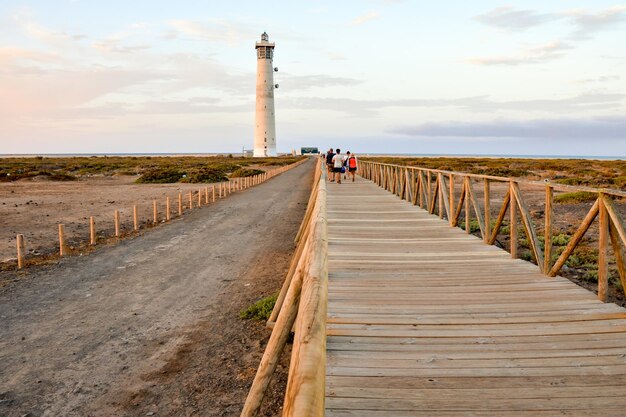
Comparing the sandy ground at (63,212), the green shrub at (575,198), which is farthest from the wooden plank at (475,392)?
the green shrub at (575,198)

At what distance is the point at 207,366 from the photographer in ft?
21.6

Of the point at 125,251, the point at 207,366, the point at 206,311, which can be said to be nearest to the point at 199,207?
the point at 125,251

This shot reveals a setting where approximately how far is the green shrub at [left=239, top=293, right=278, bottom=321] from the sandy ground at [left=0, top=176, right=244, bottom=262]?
8.62 meters

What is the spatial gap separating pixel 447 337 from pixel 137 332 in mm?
5254

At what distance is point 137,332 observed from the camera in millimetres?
7824

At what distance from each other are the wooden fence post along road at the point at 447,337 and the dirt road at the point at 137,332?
139 centimetres

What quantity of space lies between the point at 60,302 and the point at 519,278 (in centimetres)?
810

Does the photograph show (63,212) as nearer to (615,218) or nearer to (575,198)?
(615,218)

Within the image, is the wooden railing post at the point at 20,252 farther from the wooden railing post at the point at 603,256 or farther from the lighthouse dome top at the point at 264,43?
the lighthouse dome top at the point at 264,43

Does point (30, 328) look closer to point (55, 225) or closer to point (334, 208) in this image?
point (334, 208)

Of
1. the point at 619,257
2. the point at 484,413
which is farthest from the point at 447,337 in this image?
the point at 619,257

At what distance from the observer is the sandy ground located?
53.8 ft

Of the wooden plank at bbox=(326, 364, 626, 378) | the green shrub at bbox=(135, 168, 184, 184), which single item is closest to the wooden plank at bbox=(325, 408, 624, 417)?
A: the wooden plank at bbox=(326, 364, 626, 378)

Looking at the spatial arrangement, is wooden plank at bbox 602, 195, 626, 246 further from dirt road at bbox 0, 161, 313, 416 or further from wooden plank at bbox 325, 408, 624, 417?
dirt road at bbox 0, 161, 313, 416
